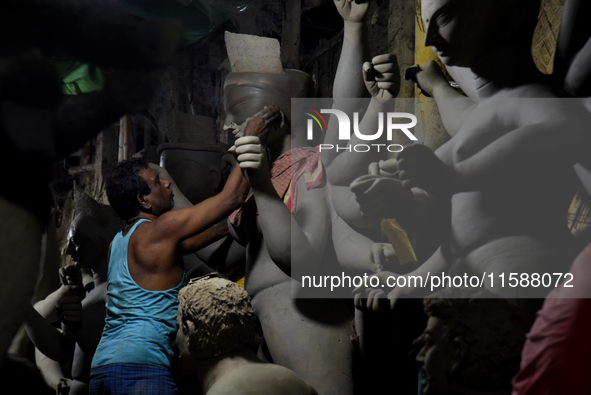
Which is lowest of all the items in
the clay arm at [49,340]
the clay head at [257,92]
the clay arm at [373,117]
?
the clay arm at [49,340]

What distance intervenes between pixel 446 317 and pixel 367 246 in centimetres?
50

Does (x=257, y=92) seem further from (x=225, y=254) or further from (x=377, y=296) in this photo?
(x=377, y=296)

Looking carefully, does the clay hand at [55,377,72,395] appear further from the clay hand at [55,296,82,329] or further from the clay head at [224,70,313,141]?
the clay head at [224,70,313,141]

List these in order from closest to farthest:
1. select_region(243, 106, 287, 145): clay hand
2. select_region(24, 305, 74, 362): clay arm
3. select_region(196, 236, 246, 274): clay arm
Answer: select_region(243, 106, 287, 145): clay hand, select_region(196, 236, 246, 274): clay arm, select_region(24, 305, 74, 362): clay arm

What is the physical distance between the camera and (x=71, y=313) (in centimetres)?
237

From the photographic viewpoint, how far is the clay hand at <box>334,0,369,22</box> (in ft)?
5.70

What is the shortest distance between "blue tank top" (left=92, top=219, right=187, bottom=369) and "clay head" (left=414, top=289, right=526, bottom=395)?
Answer: 974 millimetres

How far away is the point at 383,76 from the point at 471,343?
0.81 meters

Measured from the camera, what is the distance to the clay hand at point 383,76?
160 centimetres

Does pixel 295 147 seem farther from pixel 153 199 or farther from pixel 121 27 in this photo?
pixel 121 27

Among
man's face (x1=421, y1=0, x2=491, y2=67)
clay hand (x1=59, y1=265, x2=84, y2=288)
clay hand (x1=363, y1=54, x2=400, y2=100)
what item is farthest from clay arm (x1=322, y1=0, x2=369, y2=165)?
clay hand (x1=59, y1=265, x2=84, y2=288)

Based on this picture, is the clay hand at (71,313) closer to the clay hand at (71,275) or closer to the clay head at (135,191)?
the clay hand at (71,275)

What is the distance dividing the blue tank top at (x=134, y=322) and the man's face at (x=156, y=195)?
13 centimetres

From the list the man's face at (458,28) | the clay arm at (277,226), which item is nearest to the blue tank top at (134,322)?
the clay arm at (277,226)
